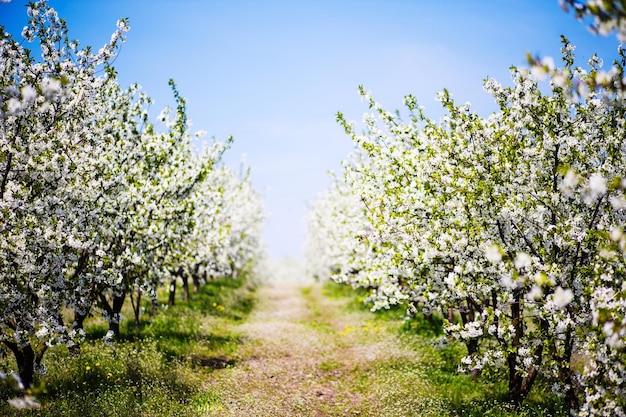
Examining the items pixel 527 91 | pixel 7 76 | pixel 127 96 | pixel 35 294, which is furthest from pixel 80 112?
pixel 527 91

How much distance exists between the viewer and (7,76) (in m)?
9.31

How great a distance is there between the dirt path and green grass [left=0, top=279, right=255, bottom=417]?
0.77 metres

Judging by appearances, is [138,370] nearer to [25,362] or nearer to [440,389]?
[25,362]

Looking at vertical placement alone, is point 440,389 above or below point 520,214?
below

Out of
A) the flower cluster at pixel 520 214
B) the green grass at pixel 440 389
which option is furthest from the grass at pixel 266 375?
the flower cluster at pixel 520 214

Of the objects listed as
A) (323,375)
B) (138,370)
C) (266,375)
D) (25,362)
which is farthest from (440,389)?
(25,362)

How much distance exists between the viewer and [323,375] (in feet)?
47.6

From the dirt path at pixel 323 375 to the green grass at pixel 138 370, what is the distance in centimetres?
77

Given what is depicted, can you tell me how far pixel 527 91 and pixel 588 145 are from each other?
1567 mm

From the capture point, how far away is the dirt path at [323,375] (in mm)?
11273

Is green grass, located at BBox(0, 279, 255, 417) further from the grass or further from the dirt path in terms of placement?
the dirt path

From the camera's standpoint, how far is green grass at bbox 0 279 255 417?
392 inches

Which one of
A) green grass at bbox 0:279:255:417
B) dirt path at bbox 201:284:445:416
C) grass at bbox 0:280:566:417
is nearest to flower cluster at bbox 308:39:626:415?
grass at bbox 0:280:566:417

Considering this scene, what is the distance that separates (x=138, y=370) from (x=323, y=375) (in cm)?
582
